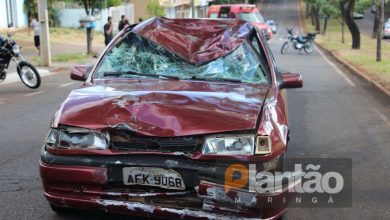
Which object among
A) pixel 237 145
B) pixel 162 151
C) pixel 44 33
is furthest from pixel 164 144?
pixel 44 33

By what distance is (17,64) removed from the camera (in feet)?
41.3

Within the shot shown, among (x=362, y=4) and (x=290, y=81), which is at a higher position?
(x=362, y=4)

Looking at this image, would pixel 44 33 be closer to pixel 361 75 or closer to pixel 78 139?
pixel 361 75

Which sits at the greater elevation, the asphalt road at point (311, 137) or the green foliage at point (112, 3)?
the green foliage at point (112, 3)

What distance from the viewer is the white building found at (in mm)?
35094

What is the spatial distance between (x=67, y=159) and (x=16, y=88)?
9.90 metres

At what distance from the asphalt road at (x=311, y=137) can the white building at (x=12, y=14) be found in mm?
21294

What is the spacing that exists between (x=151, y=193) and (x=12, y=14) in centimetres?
3527

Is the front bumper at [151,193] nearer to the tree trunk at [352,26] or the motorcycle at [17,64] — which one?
the motorcycle at [17,64]

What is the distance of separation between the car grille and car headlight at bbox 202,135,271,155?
85 mm

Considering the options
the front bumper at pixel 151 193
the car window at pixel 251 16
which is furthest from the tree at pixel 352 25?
the front bumper at pixel 151 193

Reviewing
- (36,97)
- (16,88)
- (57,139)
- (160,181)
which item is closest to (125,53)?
(57,139)

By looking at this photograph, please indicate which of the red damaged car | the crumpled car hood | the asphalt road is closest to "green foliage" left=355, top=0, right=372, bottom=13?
the asphalt road

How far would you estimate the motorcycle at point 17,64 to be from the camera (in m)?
12.6
